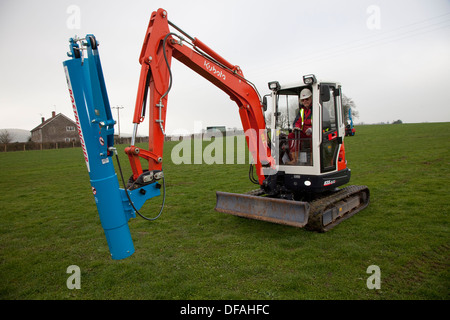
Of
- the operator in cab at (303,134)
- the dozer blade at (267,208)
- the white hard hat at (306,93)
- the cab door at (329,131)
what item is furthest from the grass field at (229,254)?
the white hard hat at (306,93)

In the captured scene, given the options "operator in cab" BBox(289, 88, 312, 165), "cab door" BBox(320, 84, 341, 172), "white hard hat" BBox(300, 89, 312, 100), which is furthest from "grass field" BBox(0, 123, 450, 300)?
"white hard hat" BBox(300, 89, 312, 100)

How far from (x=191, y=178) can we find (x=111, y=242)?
8797 millimetres

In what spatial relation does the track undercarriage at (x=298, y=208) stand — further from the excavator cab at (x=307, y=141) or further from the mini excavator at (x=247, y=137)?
the excavator cab at (x=307, y=141)

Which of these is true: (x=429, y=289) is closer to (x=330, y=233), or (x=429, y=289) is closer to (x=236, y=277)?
(x=330, y=233)

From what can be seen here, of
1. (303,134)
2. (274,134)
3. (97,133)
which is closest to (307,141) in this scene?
(303,134)

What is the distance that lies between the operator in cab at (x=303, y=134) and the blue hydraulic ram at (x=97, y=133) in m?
3.67

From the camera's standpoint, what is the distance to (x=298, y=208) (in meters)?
5.34

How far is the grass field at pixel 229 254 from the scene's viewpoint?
3.80 metres

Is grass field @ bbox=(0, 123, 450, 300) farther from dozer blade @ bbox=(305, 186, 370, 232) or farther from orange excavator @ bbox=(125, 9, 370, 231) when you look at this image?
orange excavator @ bbox=(125, 9, 370, 231)

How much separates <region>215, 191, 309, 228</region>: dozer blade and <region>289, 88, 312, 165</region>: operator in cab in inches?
45.9

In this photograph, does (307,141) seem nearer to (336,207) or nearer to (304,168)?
(304,168)

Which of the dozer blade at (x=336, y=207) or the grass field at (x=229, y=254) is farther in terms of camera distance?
the dozer blade at (x=336, y=207)

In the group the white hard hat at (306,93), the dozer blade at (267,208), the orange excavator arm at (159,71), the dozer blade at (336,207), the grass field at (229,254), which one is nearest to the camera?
the grass field at (229,254)

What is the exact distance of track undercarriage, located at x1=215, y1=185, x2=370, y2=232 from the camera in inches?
211
